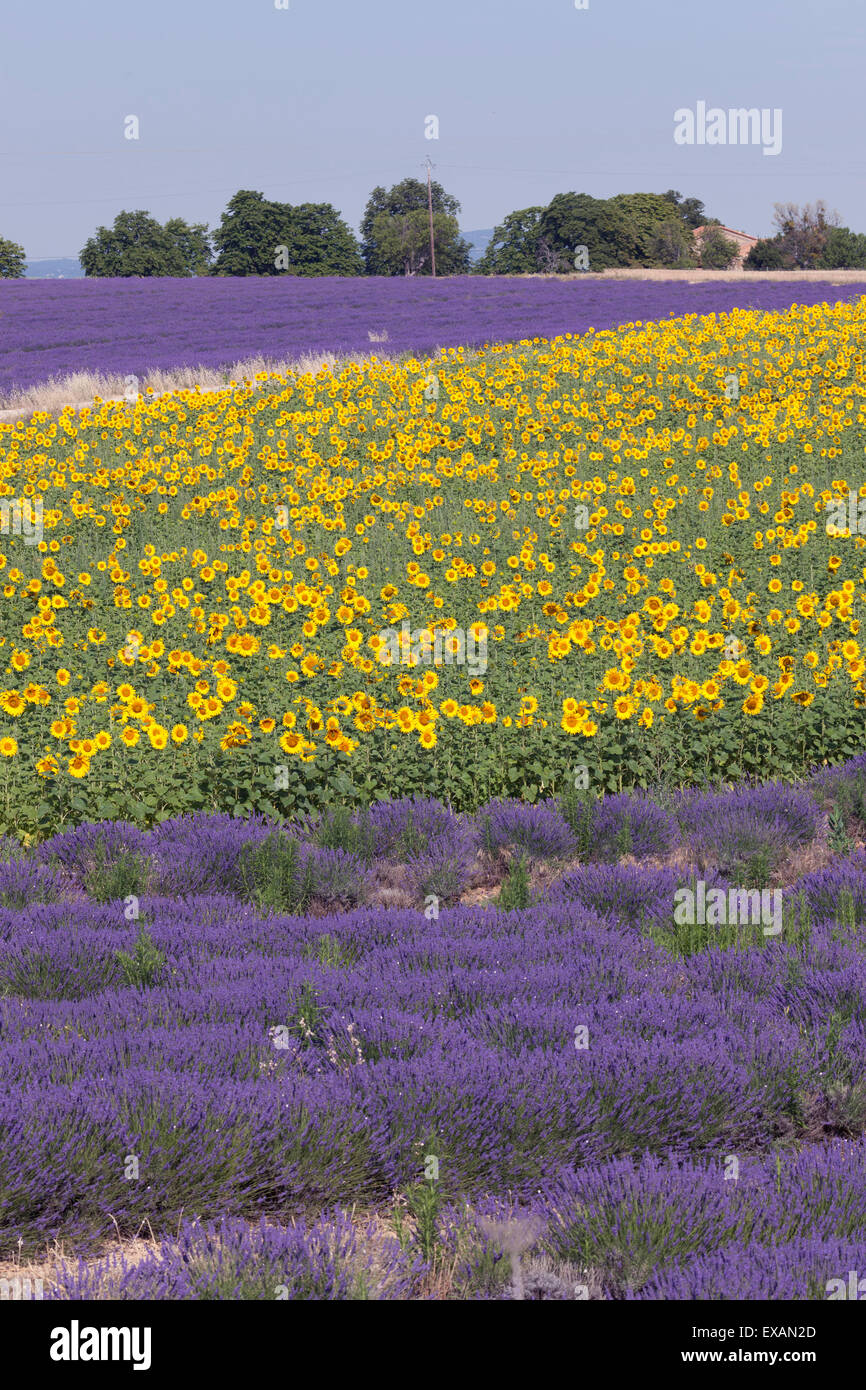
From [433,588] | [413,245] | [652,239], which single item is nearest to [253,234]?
[413,245]

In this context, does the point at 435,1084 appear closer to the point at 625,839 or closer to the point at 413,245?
the point at 625,839

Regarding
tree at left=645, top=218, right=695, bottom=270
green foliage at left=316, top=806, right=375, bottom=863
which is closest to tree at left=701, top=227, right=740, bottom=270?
tree at left=645, top=218, right=695, bottom=270

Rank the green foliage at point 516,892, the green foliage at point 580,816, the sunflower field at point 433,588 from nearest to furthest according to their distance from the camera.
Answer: the green foliage at point 516,892 < the green foliage at point 580,816 < the sunflower field at point 433,588

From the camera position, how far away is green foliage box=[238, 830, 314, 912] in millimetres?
5523

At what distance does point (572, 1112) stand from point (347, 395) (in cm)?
1516

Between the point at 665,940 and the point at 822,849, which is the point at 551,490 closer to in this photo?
the point at 822,849

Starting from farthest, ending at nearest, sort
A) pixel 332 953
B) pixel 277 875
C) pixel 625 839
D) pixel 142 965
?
pixel 625 839 < pixel 277 875 < pixel 332 953 < pixel 142 965

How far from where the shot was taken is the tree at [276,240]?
74.9m

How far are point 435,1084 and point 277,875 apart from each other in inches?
80.6

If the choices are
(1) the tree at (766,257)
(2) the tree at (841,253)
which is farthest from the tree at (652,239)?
(2) the tree at (841,253)

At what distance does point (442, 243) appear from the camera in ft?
284

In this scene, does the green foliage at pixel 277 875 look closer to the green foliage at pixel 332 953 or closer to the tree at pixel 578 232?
the green foliage at pixel 332 953

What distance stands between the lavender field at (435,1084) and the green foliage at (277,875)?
0.06 feet

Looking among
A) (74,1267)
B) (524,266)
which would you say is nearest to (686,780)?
(74,1267)
